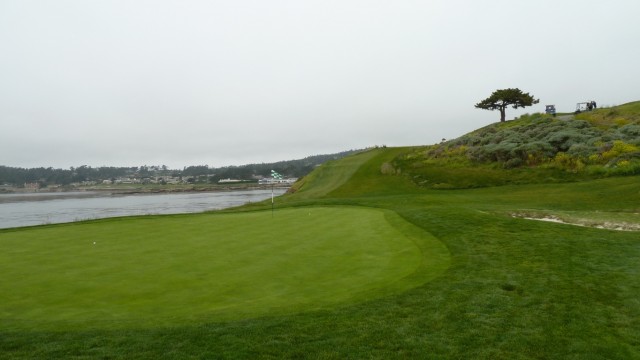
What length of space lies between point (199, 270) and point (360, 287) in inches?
146

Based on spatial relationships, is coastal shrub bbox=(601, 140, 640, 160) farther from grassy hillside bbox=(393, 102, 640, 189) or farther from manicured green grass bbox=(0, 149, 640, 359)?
manicured green grass bbox=(0, 149, 640, 359)

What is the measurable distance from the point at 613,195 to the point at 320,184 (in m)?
28.2

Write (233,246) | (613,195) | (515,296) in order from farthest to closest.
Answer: (613,195) < (233,246) < (515,296)

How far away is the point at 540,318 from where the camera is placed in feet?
23.1

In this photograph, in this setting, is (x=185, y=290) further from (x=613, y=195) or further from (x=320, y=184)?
(x=320, y=184)

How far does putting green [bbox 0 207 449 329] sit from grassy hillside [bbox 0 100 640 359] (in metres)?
0.05

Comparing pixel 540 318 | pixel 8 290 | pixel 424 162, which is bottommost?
pixel 540 318

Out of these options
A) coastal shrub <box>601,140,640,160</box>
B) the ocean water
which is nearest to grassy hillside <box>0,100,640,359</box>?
coastal shrub <box>601,140,640,160</box>

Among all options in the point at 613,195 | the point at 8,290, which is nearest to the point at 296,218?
the point at 8,290

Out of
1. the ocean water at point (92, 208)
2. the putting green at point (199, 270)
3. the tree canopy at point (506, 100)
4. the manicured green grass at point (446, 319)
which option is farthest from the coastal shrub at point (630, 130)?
the ocean water at point (92, 208)

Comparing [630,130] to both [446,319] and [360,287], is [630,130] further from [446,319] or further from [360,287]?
[446,319]

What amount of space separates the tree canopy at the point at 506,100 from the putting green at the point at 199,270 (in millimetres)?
48454

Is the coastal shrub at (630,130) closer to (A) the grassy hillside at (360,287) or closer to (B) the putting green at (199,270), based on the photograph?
(A) the grassy hillside at (360,287)

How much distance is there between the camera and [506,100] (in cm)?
Answer: 5822
